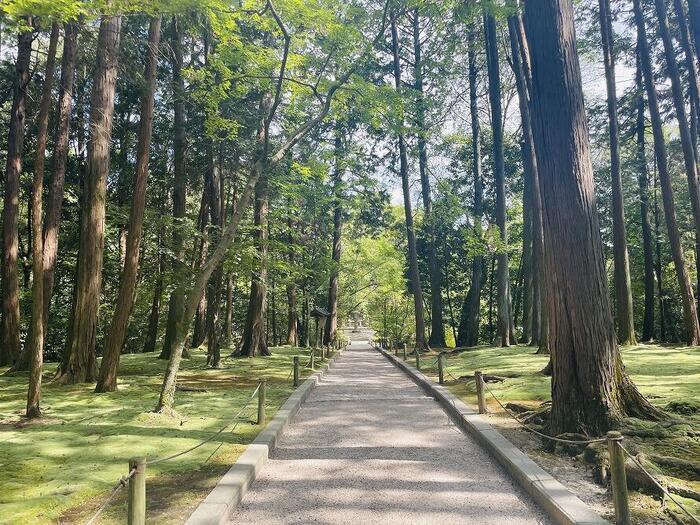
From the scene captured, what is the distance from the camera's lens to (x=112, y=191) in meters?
22.7

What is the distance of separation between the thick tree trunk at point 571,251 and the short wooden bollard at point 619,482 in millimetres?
2251

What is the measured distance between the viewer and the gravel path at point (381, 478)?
13.4ft

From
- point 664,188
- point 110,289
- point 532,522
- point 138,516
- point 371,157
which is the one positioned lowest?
point 532,522

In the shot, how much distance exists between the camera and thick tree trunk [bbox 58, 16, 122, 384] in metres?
10.4

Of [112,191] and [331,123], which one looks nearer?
[112,191]

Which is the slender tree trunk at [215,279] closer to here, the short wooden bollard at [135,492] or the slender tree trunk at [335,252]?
the slender tree trunk at [335,252]

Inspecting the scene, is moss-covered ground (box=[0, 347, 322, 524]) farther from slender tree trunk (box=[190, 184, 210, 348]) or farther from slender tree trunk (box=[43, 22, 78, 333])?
slender tree trunk (box=[190, 184, 210, 348])

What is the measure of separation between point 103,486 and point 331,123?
76.0 feet

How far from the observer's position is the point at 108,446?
6.10 meters

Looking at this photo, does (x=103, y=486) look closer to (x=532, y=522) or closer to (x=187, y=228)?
(x=532, y=522)

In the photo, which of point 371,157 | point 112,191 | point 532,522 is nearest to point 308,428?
point 532,522

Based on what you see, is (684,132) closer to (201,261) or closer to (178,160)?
(201,261)

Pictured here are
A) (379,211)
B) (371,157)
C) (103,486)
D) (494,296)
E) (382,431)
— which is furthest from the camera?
(494,296)

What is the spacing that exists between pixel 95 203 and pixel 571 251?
9.51 metres
